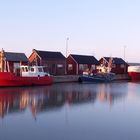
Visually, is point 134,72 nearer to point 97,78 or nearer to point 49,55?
point 97,78

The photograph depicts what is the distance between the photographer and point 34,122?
47.2ft

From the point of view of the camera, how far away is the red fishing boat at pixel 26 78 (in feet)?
99.0

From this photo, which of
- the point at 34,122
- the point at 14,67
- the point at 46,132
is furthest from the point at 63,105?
the point at 14,67

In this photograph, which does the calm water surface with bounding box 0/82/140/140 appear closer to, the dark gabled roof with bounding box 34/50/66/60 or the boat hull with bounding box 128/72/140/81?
the dark gabled roof with bounding box 34/50/66/60

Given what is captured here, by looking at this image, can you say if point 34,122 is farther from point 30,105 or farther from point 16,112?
point 30,105

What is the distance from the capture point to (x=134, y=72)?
5156cm

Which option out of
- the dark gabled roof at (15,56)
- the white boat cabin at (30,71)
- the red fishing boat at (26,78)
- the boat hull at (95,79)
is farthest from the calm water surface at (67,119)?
the boat hull at (95,79)

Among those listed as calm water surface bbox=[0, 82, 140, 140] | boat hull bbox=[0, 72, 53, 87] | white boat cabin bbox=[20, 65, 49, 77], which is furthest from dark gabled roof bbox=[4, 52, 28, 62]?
calm water surface bbox=[0, 82, 140, 140]

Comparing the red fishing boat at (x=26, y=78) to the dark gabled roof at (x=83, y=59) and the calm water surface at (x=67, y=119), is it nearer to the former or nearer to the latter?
the calm water surface at (x=67, y=119)

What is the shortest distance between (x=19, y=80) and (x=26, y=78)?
3.42 ft

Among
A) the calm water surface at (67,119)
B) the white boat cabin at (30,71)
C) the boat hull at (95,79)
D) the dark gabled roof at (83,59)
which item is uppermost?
the dark gabled roof at (83,59)

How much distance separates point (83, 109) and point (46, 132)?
20.8 feet

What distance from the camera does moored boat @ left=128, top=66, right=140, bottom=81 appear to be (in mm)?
51541

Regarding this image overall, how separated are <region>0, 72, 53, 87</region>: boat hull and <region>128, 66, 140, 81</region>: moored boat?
65.8 feet
